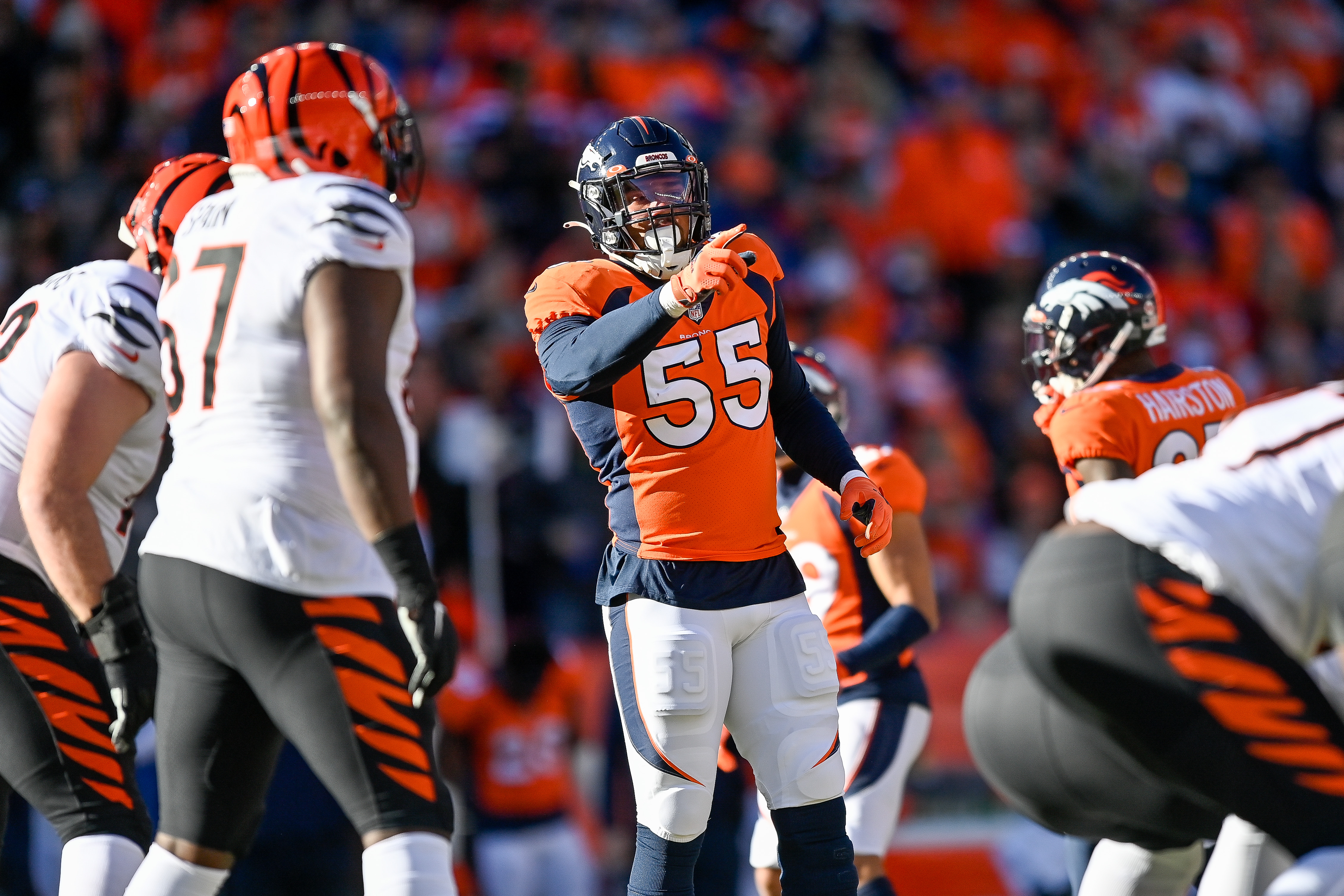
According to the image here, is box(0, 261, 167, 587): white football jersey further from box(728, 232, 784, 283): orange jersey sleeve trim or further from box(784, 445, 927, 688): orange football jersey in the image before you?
box(784, 445, 927, 688): orange football jersey

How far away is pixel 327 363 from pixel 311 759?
73 cm

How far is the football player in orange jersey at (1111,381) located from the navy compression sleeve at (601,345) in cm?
130

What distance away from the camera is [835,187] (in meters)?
10.7

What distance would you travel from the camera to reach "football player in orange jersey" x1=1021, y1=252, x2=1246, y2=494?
3.90 m

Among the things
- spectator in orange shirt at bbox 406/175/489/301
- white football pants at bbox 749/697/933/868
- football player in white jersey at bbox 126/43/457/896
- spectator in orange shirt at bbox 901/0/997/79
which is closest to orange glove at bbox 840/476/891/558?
white football pants at bbox 749/697/933/868

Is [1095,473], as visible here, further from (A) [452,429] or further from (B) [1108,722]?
(A) [452,429]

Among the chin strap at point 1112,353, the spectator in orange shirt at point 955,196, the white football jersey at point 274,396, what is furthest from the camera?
the spectator in orange shirt at point 955,196

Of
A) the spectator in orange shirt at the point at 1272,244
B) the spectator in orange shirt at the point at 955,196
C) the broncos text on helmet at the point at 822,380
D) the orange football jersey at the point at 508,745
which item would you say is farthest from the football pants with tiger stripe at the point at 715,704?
the spectator in orange shirt at the point at 1272,244

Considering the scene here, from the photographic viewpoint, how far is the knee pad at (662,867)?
11.2 feet

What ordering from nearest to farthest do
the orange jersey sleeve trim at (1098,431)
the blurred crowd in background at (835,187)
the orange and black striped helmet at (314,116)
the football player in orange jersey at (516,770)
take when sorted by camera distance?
the orange and black striped helmet at (314,116) < the orange jersey sleeve trim at (1098,431) < the football player in orange jersey at (516,770) < the blurred crowd in background at (835,187)

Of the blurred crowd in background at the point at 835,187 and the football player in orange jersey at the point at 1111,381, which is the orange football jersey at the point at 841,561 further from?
the blurred crowd in background at the point at 835,187

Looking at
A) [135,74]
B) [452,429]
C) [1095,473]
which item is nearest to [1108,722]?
[1095,473]

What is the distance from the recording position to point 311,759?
8.73ft

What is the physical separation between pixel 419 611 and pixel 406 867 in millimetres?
458
